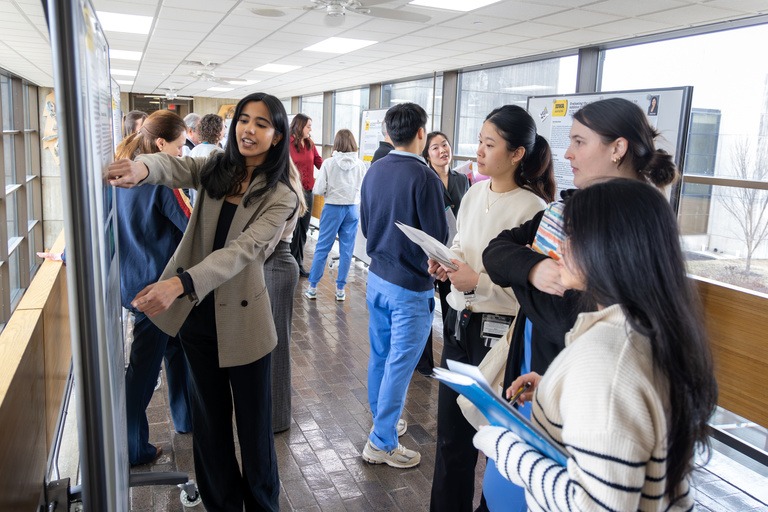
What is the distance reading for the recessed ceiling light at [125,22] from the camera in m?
5.83

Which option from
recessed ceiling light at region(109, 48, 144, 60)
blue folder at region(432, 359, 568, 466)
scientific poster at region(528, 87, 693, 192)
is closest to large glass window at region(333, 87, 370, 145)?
recessed ceiling light at region(109, 48, 144, 60)

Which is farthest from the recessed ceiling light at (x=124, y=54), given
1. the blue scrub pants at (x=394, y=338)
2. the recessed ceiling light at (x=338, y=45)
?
the blue scrub pants at (x=394, y=338)

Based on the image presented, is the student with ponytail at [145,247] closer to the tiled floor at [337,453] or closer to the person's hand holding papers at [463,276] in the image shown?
the tiled floor at [337,453]

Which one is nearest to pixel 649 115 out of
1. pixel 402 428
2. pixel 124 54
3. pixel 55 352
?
pixel 402 428

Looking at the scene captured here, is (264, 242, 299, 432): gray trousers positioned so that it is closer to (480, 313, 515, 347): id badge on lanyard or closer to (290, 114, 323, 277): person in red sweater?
(480, 313, 515, 347): id badge on lanyard

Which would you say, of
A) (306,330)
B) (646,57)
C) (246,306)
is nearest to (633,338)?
(246,306)

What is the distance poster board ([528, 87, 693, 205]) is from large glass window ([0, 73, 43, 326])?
294 inches

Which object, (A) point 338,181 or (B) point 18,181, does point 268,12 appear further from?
(B) point 18,181

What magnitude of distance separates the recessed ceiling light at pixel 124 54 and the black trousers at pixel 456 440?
8.23 m

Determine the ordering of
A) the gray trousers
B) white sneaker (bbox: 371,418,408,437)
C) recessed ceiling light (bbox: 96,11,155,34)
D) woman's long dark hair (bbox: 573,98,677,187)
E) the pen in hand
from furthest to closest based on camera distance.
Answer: recessed ceiling light (bbox: 96,11,155,34) < white sneaker (bbox: 371,418,408,437) < the gray trousers < woman's long dark hair (bbox: 573,98,677,187) < the pen in hand

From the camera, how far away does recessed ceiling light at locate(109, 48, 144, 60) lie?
8.48m

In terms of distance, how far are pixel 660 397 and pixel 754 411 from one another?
8.90 ft

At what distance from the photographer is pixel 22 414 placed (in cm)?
209

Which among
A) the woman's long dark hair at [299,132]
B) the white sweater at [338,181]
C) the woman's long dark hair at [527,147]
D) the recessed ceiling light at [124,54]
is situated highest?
the recessed ceiling light at [124,54]
